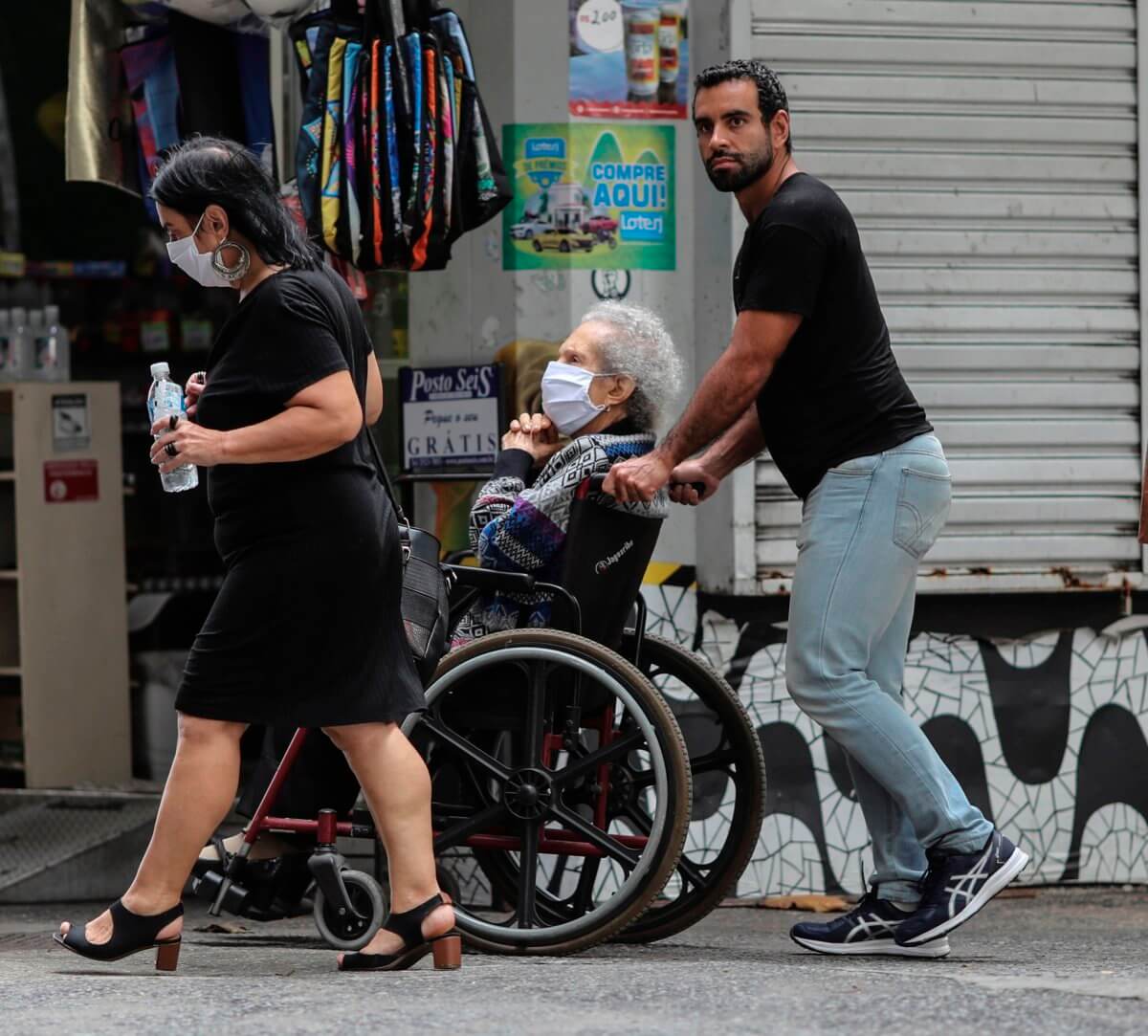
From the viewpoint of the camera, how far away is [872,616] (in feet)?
13.5

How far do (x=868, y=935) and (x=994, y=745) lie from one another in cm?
174

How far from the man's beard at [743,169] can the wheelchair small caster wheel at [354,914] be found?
166 centimetres

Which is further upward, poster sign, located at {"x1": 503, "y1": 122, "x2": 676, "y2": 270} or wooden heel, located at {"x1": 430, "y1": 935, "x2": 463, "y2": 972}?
poster sign, located at {"x1": 503, "y1": 122, "x2": 676, "y2": 270}

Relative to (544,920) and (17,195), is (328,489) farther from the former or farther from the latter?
(17,195)

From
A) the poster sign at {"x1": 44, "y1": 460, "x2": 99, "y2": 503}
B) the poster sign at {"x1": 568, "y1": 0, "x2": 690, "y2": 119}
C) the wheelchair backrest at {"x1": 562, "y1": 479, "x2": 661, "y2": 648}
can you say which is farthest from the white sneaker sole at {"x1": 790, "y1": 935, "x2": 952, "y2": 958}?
the poster sign at {"x1": 44, "y1": 460, "x2": 99, "y2": 503}

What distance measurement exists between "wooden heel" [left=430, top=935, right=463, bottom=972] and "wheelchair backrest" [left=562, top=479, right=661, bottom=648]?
0.88m

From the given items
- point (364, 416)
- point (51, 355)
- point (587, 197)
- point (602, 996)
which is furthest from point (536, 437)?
point (51, 355)

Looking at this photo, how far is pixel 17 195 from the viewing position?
8.76 metres

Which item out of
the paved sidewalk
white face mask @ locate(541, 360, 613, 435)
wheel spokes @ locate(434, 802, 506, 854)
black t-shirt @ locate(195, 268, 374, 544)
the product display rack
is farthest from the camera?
the product display rack

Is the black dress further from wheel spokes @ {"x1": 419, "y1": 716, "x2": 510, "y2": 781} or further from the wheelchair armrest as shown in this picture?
the wheelchair armrest

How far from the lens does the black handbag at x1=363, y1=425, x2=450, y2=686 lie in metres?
4.10

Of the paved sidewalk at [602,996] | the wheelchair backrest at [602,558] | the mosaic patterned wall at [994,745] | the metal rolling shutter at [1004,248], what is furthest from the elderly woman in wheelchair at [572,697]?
the metal rolling shutter at [1004,248]

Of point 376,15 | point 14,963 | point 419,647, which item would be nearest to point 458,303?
point 376,15

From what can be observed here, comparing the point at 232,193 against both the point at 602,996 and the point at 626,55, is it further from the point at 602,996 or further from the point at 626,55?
the point at 626,55
